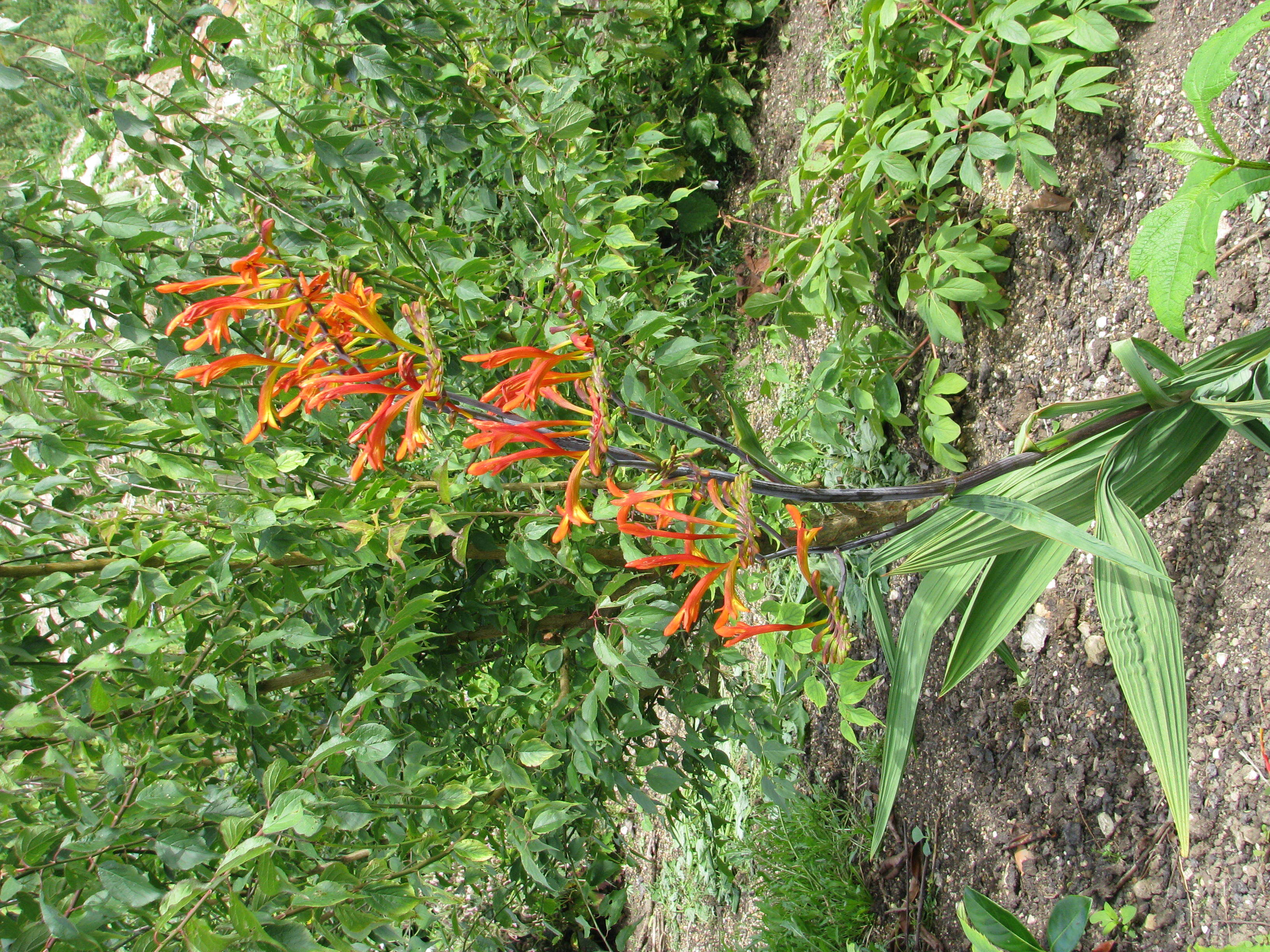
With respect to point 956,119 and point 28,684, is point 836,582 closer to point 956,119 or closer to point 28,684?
point 956,119

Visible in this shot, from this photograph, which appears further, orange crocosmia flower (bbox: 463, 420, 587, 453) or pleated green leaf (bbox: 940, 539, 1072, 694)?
pleated green leaf (bbox: 940, 539, 1072, 694)

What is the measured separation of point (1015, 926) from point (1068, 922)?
6 cm

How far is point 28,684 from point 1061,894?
1.73 m

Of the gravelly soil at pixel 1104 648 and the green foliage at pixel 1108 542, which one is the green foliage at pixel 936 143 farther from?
the green foliage at pixel 1108 542

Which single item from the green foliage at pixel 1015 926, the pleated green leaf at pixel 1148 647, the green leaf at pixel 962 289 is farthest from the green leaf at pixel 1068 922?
the green leaf at pixel 962 289

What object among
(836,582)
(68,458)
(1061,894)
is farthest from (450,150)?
(1061,894)

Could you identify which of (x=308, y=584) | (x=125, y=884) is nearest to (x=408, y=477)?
(x=308, y=584)

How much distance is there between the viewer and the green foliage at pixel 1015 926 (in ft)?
2.99

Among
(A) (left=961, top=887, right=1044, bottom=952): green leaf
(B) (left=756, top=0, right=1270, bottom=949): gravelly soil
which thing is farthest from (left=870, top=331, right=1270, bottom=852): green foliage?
(B) (left=756, top=0, right=1270, bottom=949): gravelly soil

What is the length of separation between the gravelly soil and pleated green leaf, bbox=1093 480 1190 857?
0.35 m

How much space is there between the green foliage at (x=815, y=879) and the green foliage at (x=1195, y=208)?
1301 mm

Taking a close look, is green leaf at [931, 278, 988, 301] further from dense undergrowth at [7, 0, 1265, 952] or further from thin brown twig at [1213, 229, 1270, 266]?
thin brown twig at [1213, 229, 1270, 266]

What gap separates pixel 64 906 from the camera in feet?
2.69

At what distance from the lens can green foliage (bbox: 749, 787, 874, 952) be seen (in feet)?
5.87
